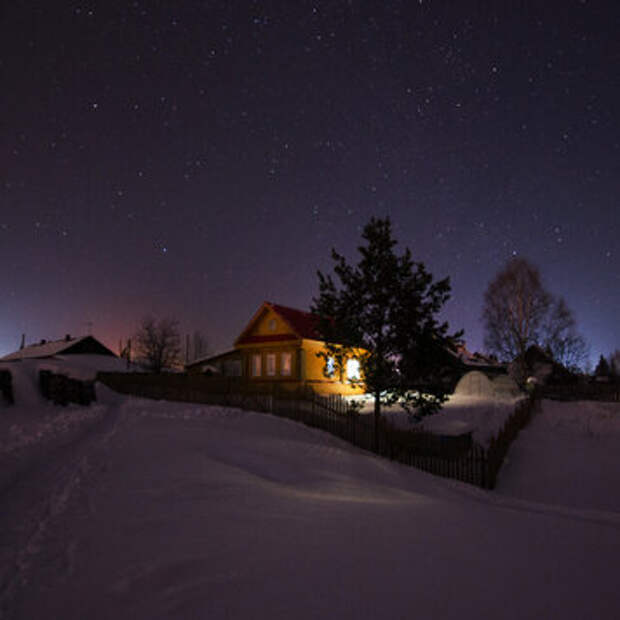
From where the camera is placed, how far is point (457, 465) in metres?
11.5

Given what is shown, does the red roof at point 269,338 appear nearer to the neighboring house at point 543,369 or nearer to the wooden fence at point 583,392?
the wooden fence at point 583,392

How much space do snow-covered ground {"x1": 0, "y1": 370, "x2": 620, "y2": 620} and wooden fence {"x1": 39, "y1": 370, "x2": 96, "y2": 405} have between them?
15187 millimetres

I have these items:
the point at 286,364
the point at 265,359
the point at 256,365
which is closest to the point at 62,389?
the point at 256,365

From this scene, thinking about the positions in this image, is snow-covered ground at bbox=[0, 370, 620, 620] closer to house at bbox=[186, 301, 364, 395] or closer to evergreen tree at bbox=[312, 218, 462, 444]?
evergreen tree at bbox=[312, 218, 462, 444]

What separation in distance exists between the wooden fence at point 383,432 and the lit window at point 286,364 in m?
5.52

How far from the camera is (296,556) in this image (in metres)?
3.86

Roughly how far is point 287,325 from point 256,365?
4105mm

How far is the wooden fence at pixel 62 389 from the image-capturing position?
22422 mm

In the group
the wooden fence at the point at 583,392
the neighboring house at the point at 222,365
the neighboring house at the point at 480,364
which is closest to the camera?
the wooden fence at the point at 583,392

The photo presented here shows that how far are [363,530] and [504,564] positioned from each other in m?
1.47

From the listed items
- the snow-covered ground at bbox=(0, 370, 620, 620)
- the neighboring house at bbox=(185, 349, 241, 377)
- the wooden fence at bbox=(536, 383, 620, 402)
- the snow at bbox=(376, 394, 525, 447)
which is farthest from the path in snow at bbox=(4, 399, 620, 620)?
the neighboring house at bbox=(185, 349, 241, 377)

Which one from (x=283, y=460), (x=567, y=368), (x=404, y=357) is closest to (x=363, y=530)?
(x=283, y=460)

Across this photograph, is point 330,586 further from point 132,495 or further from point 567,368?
point 567,368

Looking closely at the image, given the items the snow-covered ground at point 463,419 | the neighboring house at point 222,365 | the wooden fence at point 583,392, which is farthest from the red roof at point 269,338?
the wooden fence at point 583,392
